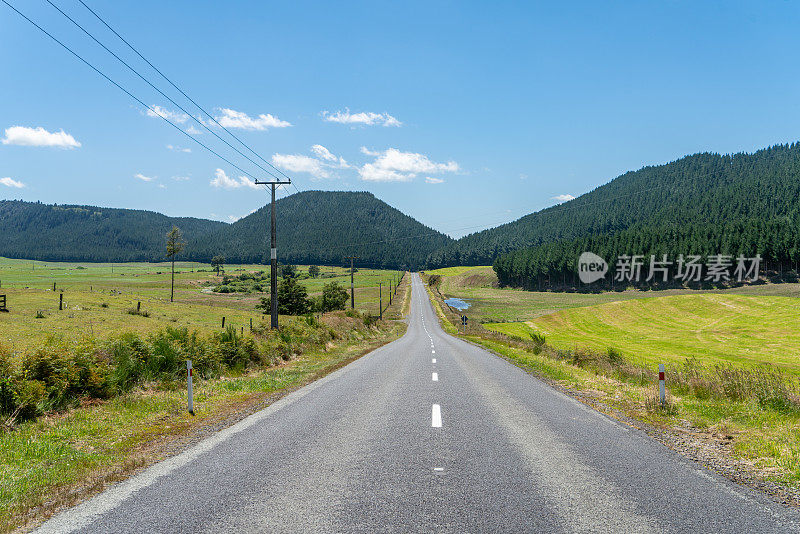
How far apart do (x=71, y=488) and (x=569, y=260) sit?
473 feet

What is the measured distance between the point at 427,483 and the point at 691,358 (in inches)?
1469

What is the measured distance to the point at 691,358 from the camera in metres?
34.3

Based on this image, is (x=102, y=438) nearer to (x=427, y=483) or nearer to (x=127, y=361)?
(x=127, y=361)

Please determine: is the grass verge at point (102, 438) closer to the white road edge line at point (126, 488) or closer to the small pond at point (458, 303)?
the white road edge line at point (126, 488)

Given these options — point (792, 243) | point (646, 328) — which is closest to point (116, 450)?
point (646, 328)

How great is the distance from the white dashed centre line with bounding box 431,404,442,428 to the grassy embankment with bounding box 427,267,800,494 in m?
4.66

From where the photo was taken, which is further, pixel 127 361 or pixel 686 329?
pixel 686 329

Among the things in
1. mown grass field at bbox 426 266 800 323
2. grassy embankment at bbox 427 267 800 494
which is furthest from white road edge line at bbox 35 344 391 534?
mown grass field at bbox 426 266 800 323

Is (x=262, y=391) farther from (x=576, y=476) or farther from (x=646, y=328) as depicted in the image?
(x=646, y=328)

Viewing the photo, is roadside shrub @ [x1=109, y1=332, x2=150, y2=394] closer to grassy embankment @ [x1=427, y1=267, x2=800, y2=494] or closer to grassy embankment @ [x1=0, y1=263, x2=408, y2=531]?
grassy embankment @ [x1=0, y1=263, x2=408, y2=531]

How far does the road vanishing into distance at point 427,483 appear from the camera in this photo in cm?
457

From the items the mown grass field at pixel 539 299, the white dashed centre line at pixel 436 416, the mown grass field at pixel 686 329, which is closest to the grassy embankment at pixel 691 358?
the mown grass field at pixel 686 329

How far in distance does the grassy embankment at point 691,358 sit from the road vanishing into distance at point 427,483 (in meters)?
1.80

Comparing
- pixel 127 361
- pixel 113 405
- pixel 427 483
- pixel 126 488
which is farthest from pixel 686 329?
pixel 126 488
